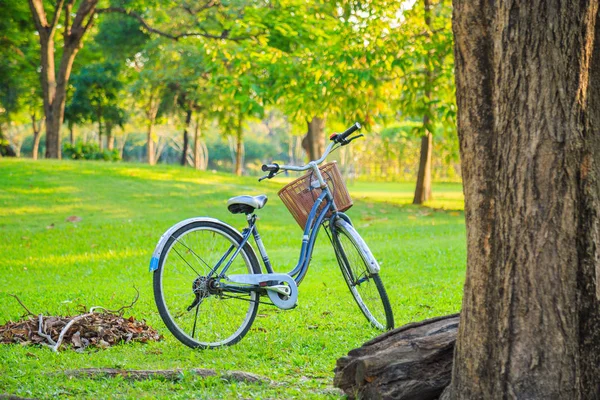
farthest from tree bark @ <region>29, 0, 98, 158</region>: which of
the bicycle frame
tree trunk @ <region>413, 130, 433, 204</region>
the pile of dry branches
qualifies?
the bicycle frame

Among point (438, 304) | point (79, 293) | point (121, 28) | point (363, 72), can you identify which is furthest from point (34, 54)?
point (438, 304)

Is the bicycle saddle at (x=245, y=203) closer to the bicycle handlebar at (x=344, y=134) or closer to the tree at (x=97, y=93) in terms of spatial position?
the bicycle handlebar at (x=344, y=134)

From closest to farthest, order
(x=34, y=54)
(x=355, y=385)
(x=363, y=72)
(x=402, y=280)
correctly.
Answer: (x=355, y=385), (x=402, y=280), (x=363, y=72), (x=34, y=54)

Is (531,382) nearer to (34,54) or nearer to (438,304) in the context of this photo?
(438,304)

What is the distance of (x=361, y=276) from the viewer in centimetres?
605

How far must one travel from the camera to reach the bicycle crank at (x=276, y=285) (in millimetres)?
5602

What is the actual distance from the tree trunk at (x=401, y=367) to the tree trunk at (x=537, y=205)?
0.40 metres

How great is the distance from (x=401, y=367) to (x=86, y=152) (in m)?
23.9

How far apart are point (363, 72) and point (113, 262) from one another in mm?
7831

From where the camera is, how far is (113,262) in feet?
37.2

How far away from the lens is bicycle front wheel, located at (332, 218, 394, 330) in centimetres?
586

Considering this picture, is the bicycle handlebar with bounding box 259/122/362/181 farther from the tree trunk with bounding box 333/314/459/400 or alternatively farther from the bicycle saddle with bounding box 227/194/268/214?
the tree trunk with bounding box 333/314/459/400

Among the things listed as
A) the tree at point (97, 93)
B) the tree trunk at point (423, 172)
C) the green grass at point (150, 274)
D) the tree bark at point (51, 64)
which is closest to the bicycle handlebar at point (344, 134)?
the green grass at point (150, 274)

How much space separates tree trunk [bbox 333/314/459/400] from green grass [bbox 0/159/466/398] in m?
0.37
